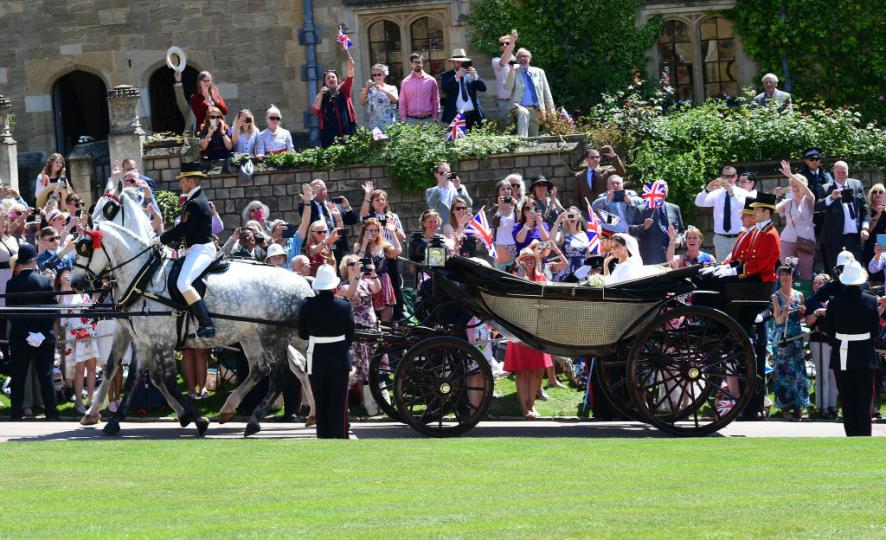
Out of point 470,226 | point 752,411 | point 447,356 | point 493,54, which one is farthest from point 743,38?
Result: point 447,356

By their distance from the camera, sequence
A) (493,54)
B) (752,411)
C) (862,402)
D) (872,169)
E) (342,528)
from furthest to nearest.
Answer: (493,54), (872,169), (752,411), (862,402), (342,528)

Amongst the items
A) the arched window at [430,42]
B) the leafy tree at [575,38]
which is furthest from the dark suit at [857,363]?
the arched window at [430,42]

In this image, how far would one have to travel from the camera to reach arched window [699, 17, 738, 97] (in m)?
29.2

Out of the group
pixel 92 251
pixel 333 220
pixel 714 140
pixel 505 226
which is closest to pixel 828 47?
pixel 714 140

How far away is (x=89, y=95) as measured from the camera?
3206 cm

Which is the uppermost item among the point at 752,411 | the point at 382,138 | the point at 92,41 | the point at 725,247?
the point at 92,41

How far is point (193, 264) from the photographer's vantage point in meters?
16.2

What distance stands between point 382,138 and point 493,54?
17.2ft

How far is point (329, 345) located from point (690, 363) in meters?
3.33

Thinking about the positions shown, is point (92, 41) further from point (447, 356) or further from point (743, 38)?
point (447, 356)

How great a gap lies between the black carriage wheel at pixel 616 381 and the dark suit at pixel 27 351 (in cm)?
606

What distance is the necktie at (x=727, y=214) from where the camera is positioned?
68.6ft

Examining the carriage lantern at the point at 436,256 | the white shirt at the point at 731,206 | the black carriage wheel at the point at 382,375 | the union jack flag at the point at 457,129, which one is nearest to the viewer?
the carriage lantern at the point at 436,256

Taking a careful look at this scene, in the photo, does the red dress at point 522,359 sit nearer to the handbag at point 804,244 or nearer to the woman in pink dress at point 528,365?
the woman in pink dress at point 528,365
